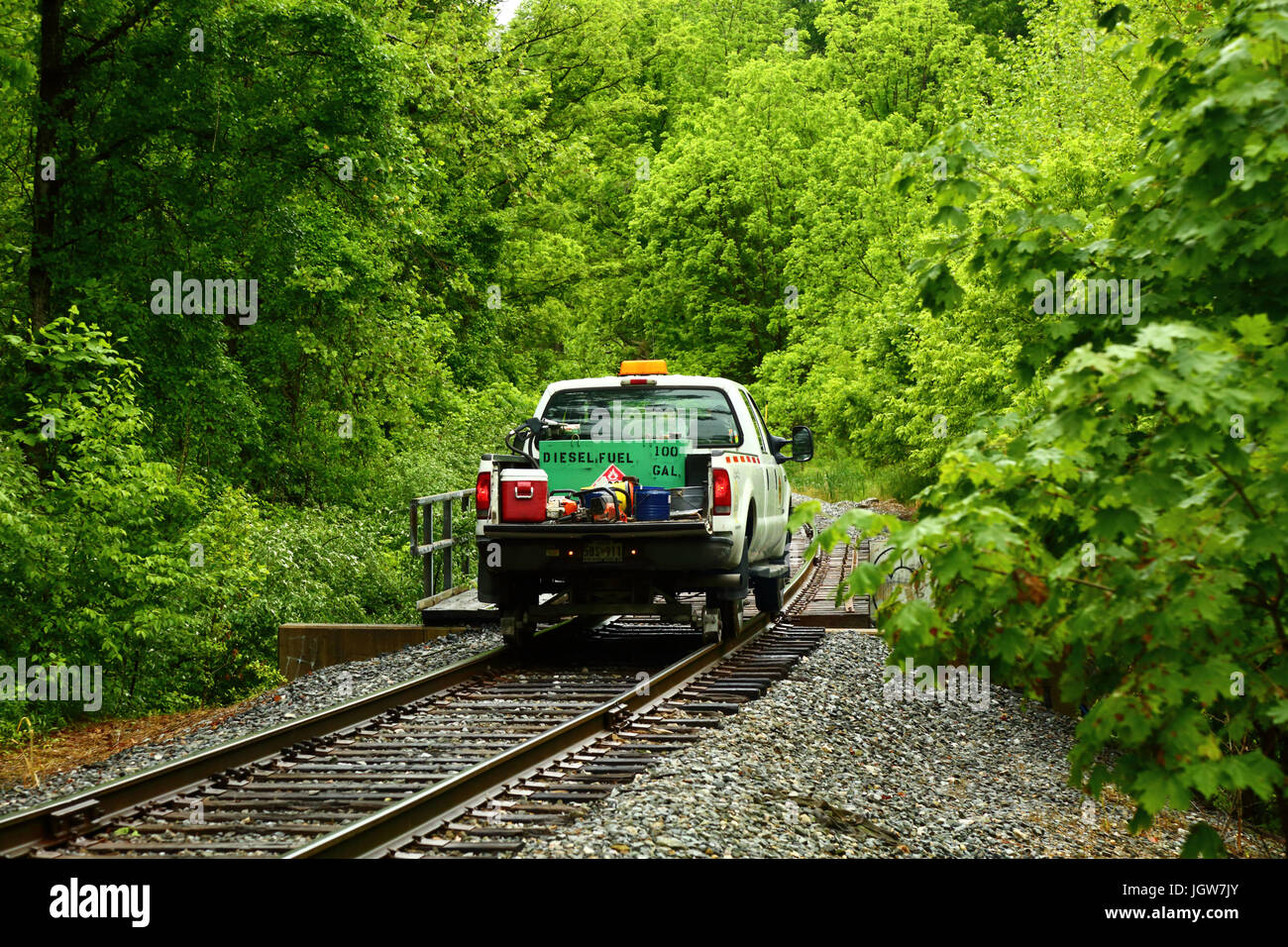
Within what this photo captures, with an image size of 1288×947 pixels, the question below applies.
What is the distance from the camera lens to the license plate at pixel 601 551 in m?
10.9

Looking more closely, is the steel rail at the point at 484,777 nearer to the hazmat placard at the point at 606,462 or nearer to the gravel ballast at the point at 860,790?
the gravel ballast at the point at 860,790

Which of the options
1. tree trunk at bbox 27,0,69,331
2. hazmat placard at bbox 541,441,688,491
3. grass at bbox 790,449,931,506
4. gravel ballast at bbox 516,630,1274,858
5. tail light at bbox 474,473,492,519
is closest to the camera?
gravel ballast at bbox 516,630,1274,858

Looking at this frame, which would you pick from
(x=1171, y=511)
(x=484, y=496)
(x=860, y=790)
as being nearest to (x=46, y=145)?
(x=484, y=496)

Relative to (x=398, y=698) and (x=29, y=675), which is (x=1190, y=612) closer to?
(x=398, y=698)

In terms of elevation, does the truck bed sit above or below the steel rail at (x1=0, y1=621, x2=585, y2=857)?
above

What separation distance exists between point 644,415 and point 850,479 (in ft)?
103

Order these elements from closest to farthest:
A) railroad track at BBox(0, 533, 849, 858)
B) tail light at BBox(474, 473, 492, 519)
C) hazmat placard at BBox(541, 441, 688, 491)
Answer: railroad track at BBox(0, 533, 849, 858) < tail light at BBox(474, 473, 492, 519) < hazmat placard at BBox(541, 441, 688, 491)

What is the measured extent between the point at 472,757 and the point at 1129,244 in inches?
194

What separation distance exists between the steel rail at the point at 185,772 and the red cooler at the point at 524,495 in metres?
1.42

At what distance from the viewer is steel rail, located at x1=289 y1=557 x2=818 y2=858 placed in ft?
19.4
